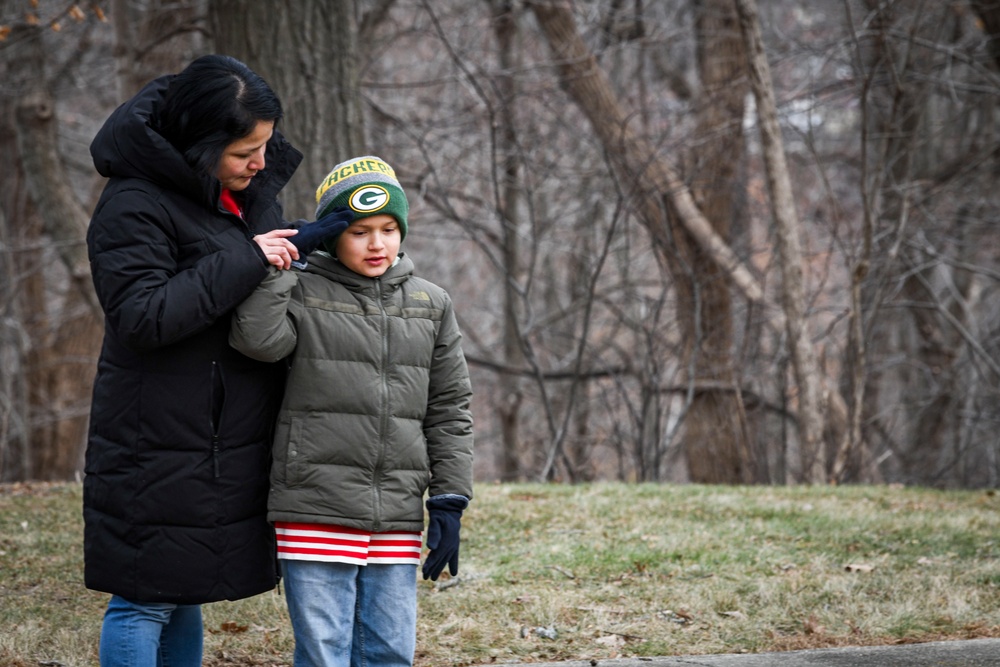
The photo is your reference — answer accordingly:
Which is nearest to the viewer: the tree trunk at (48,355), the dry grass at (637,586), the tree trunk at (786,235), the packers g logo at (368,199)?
the packers g logo at (368,199)

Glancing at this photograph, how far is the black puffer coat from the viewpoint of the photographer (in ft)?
8.66

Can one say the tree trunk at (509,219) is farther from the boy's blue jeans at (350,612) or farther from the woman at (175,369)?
the woman at (175,369)

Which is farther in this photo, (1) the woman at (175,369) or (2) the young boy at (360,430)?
(2) the young boy at (360,430)

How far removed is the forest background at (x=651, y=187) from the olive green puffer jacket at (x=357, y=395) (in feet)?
12.8

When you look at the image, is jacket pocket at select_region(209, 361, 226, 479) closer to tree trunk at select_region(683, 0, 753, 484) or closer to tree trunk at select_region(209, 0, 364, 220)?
tree trunk at select_region(209, 0, 364, 220)

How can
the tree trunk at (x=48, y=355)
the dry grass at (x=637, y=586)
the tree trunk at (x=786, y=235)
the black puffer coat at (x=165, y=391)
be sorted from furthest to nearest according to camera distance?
the tree trunk at (x=48, y=355), the tree trunk at (x=786, y=235), the dry grass at (x=637, y=586), the black puffer coat at (x=165, y=391)

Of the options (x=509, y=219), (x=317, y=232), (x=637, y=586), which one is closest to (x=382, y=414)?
(x=317, y=232)

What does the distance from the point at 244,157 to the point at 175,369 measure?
0.58 m

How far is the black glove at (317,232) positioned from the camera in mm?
2812

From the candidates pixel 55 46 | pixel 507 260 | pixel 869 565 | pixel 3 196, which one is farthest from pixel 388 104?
pixel 869 565

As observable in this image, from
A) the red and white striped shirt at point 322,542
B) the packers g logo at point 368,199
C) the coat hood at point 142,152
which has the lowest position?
the red and white striped shirt at point 322,542

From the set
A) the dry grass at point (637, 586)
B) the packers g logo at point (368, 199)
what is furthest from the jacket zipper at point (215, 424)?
the dry grass at point (637, 586)

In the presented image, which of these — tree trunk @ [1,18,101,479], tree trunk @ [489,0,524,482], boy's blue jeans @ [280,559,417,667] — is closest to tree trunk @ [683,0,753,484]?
tree trunk @ [489,0,524,482]

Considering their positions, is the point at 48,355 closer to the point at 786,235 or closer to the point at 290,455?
the point at 786,235
